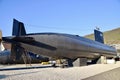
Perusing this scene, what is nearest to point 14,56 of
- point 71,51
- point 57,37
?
point 57,37

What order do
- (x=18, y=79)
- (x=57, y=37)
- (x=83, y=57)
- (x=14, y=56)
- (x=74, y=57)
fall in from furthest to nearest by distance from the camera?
(x=83, y=57)
(x=74, y=57)
(x=57, y=37)
(x=14, y=56)
(x=18, y=79)

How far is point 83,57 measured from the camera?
97.9 ft

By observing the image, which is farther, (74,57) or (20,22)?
(74,57)

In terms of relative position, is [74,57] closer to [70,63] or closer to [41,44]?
[70,63]

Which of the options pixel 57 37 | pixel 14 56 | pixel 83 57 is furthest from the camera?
pixel 83 57

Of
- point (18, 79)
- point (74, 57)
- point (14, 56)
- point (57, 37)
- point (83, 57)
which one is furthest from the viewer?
point (83, 57)

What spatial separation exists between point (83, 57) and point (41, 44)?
25.9ft

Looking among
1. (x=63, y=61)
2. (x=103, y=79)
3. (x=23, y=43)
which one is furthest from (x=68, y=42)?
(x=103, y=79)

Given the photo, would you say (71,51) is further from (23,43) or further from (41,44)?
(23,43)

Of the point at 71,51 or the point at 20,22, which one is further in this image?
the point at 71,51

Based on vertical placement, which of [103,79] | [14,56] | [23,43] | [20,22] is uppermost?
[20,22]

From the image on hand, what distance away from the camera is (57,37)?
25.6 metres

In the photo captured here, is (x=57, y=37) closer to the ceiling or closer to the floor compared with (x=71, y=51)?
closer to the ceiling

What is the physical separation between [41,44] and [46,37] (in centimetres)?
102
